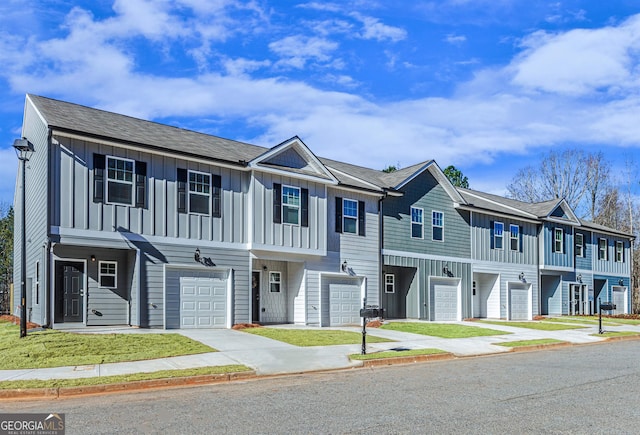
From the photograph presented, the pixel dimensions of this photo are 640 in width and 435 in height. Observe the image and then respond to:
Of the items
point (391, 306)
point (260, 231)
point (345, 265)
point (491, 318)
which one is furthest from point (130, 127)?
point (491, 318)

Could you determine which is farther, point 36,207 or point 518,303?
point 518,303

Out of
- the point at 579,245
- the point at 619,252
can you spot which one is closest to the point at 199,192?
the point at 579,245

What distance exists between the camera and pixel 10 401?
9484 millimetres

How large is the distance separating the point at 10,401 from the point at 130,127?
11826mm

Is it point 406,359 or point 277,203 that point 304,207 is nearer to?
point 277,203

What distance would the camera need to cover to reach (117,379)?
1066 centimetres

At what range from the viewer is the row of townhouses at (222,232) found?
1720 centimetres

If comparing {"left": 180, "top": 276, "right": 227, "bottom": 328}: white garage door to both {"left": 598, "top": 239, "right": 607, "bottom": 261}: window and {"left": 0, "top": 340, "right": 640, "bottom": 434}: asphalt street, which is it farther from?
{"left": 598, "top": 239, "right": 607, "bottom": 261}: window

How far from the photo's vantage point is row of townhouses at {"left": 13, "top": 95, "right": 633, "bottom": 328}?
677 inches

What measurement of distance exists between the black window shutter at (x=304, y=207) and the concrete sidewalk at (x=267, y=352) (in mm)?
3786

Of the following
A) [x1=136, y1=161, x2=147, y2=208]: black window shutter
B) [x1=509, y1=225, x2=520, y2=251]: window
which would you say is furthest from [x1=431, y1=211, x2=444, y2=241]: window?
[x1=136, y1=161, x2=147, y2=208]: black window shutter

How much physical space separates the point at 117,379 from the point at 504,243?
80.8 feet

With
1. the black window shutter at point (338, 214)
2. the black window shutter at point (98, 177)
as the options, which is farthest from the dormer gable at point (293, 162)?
the black window shutter at point (98, 177)

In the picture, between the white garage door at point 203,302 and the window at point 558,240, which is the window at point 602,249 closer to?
the window at point 558,240
